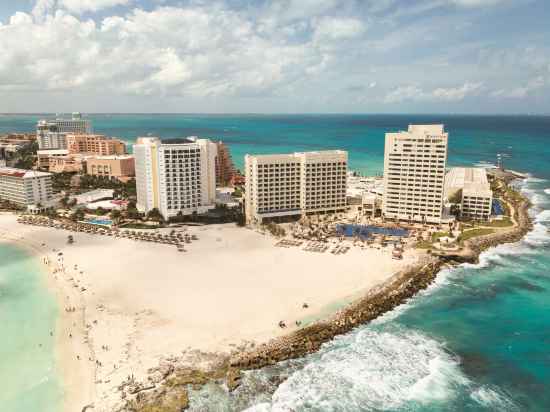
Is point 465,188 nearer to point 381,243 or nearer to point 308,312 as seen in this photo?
point 381,243

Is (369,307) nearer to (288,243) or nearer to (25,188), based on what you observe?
(288,243)

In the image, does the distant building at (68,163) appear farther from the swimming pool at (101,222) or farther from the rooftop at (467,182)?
the rooftop at (467,182)

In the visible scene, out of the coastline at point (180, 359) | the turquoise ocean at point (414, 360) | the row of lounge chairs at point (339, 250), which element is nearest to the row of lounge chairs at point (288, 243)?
the row of lounge chairs at point (339, 250)

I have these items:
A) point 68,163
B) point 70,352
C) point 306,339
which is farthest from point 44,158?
point 306,339

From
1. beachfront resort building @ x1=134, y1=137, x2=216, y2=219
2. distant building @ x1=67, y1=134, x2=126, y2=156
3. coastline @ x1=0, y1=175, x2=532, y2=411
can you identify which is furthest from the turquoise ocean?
distant building @ x1=67, y1=134, x2=126, y2=156

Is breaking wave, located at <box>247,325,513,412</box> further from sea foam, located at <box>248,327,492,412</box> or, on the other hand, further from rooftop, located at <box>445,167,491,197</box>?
rooftop, located at <box>445,167,491,197</box>
